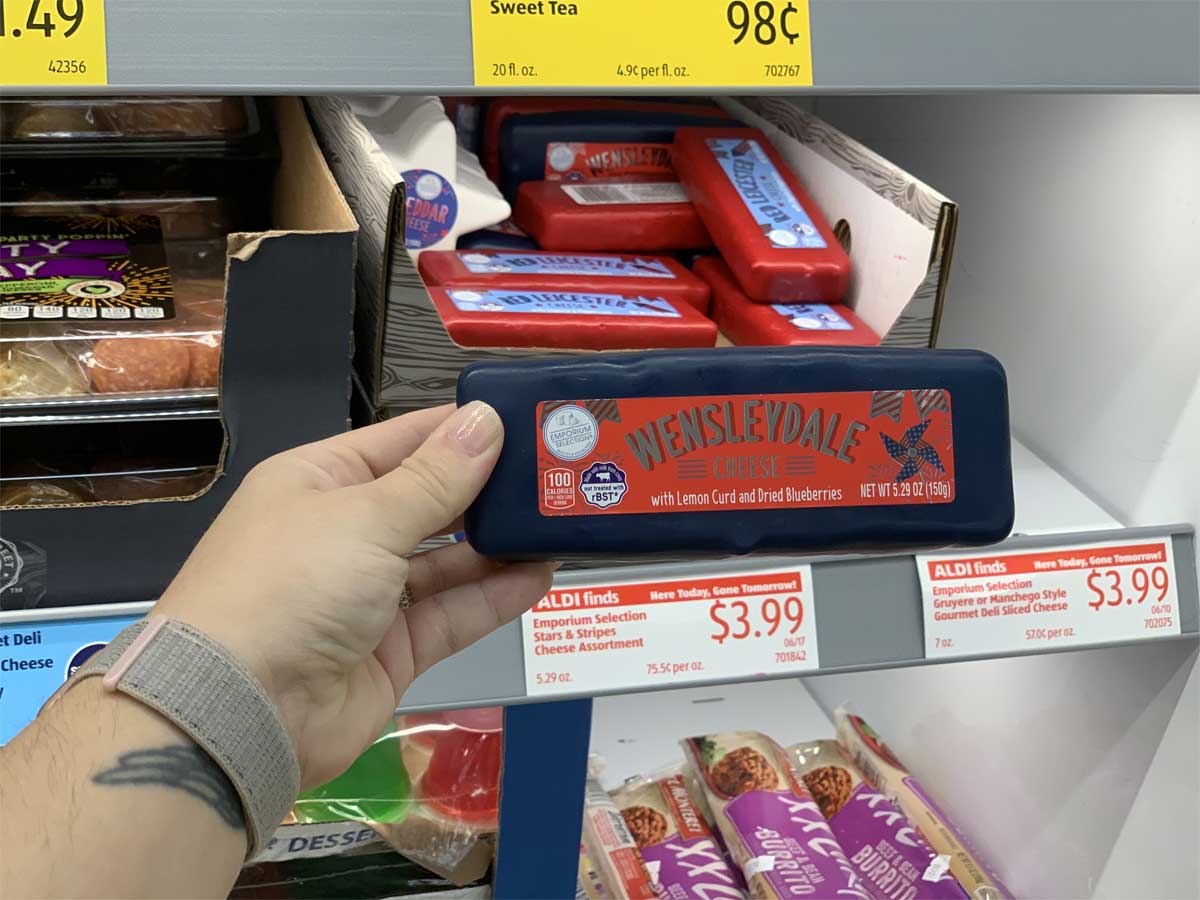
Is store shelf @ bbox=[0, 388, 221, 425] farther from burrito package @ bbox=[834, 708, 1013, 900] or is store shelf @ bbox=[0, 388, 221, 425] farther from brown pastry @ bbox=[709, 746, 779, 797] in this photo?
burrito package @ bbox=[834, 708, 1013, 900]

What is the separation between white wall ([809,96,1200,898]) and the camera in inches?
43.2

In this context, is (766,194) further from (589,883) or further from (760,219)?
(589,883)

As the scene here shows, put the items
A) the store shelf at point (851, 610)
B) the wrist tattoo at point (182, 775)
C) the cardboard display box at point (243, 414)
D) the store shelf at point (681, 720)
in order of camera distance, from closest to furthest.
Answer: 1. the wrist tattoo at point (182, 775)
2. the cardboard display box at point (243, 414)
3. the store shelf at point (851, 610)
4. the store shelf at point (681, 720)

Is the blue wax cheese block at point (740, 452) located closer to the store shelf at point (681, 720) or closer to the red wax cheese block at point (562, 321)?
the red wax cheese block at point (562, 321)

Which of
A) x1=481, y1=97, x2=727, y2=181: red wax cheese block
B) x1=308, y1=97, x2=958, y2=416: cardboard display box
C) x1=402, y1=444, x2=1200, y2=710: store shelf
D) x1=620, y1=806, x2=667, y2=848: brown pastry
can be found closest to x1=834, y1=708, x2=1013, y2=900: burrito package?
x1=620, y1=806, x2=667, y2=848: brown pastry

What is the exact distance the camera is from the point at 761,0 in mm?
835

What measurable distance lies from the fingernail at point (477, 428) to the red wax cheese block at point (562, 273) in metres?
0.32

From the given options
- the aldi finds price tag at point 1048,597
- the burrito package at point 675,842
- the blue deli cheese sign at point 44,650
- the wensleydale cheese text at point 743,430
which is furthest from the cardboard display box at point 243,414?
the burrito package at point 675,842

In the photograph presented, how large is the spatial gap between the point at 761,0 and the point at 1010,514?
0.38 m

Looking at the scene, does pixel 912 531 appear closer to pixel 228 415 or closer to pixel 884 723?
pixel 228 415

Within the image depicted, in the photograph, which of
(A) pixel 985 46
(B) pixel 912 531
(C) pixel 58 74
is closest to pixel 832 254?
(A) pixel 985 46

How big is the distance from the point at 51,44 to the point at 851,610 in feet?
2.27

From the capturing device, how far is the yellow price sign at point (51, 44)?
735 mm

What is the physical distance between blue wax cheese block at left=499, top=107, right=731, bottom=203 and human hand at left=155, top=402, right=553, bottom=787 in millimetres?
511
